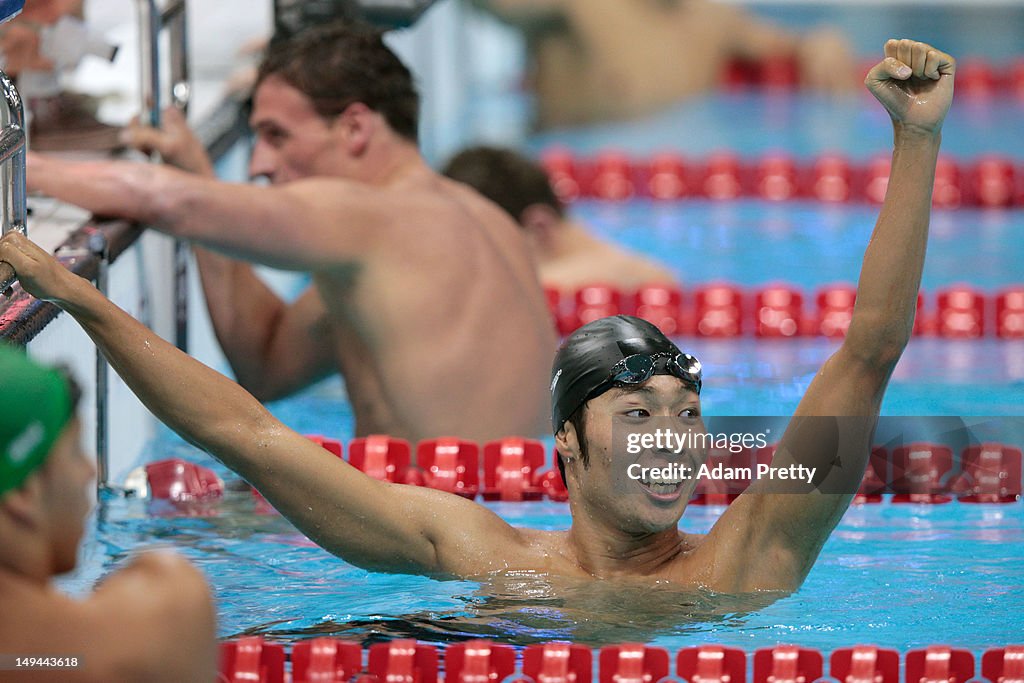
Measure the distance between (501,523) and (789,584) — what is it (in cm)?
48

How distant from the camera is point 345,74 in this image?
400 centimetres

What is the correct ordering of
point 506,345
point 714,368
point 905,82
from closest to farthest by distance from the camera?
point 905,82, point 506,345, point 714,368

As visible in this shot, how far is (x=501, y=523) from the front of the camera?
2691 millimetres

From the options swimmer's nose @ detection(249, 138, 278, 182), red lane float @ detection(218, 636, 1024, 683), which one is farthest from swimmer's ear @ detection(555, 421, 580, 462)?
swimmer's nose @ detection(249, 138, 278, 182)

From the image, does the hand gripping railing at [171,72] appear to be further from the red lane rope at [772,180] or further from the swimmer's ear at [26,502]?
the red lane rope at [772,180]

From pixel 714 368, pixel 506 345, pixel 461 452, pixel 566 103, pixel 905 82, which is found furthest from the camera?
pixel 566 103

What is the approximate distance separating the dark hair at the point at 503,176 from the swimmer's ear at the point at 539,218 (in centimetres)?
2

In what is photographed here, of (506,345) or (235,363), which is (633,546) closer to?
(506,345)

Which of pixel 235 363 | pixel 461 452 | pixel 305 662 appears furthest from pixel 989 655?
pixel 235 363

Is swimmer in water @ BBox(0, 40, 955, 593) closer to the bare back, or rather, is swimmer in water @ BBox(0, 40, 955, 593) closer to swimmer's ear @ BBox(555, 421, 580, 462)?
swimmer's ear @ BBox(555, 421, 580, 462)

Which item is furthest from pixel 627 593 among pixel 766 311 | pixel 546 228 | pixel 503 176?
pixel 546 228

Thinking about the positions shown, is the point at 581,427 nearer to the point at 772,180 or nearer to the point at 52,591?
the point at 52,591

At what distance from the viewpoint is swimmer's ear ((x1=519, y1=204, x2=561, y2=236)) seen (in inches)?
221

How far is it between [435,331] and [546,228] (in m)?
1.99
